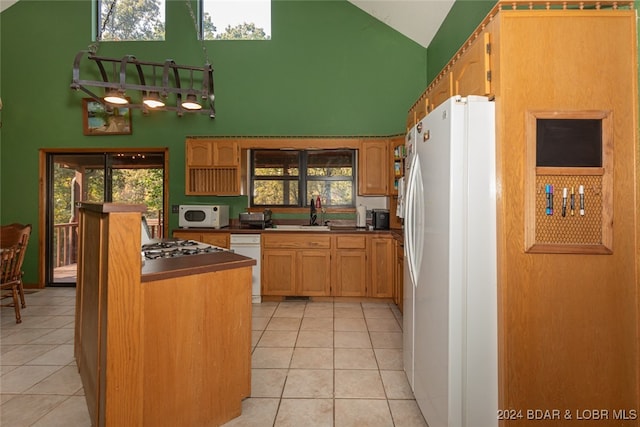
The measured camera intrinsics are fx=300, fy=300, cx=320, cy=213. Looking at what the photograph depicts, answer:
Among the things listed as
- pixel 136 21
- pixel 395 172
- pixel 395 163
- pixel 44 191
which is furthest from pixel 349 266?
pixel 136 21

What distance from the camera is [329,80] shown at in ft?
14.1

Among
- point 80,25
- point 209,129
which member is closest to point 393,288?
point 209,129

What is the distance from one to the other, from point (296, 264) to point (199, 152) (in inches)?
80.3

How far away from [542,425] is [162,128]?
196 inches

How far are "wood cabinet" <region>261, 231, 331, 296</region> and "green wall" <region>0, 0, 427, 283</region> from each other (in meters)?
1.16

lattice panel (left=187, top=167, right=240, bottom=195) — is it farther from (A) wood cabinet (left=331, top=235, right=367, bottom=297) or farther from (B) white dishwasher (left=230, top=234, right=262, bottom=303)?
(A) wood cabinet (left=331, top=235, right=367, bottom=297)

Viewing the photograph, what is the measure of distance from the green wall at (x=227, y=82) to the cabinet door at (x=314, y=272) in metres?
1.49

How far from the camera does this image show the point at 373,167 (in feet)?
13.2

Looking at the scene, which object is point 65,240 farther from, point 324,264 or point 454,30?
point 454,30

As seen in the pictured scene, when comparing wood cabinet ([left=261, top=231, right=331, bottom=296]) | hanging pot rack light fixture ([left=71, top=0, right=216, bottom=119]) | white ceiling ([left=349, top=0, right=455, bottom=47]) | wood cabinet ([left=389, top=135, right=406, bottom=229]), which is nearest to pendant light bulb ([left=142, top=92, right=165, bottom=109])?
hanging pot rack light fixture ([left=71, top=0, right=216, bottom=119])

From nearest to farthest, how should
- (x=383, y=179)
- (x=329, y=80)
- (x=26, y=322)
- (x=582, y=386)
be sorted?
(x=582, y=386) → (x=26, y=322) → (x=383, y=179) → (x=329, y=80)

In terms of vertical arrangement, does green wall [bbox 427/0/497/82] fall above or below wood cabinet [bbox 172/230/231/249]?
above

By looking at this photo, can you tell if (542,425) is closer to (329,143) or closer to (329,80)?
(329,143)

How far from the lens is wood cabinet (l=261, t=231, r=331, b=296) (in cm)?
376
